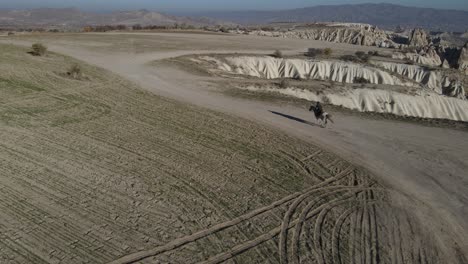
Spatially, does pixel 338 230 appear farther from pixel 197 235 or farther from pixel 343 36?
pixel 343 36

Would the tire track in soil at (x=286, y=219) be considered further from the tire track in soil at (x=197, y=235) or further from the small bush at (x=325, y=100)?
the small bush at (x=325, y=100)

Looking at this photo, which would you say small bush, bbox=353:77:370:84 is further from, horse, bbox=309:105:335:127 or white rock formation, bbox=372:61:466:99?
horse, bbox=309:105:335:127

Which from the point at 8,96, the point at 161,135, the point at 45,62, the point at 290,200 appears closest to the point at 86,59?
the point at 45,62

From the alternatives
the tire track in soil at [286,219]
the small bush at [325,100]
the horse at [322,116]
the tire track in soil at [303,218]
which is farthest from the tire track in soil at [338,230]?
the small bush at [325,100]

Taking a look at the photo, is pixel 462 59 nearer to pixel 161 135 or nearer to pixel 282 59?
pixel 282 59

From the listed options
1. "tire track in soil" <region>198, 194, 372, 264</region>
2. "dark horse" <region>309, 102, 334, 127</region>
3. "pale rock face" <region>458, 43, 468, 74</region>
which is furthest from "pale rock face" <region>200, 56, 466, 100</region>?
"tire track in soil" <region>198, 194, 372, 264</region>

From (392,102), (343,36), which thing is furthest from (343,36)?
(392,102)
